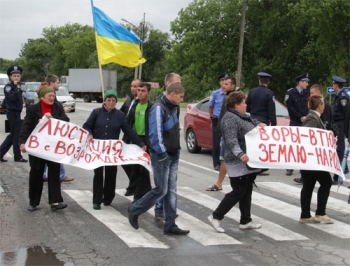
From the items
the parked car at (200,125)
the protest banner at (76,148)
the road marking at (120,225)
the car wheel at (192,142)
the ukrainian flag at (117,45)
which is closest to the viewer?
the road marking at (120,225)

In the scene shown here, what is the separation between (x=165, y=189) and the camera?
21.8 feet

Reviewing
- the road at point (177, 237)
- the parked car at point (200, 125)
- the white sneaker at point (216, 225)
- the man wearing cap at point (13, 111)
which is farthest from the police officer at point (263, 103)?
the man wearing cap at point (13, 111)

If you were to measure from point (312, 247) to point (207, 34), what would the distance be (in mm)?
40649

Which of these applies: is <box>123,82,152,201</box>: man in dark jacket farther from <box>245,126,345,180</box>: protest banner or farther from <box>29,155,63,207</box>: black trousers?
<box>245,126,345,180</box>: protest banner

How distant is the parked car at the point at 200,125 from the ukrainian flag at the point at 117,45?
3.82 meters

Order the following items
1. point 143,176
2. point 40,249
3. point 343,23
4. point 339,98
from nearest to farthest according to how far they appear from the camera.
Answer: point 40,249 < point 143,176 < point 339,98 < point 343,23

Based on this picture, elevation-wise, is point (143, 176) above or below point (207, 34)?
below

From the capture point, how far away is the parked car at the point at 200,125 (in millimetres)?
13742

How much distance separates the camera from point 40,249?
598cm

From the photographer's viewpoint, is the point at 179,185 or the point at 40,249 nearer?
the point at 40,249

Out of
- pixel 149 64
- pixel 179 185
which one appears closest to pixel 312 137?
pixel 179 185

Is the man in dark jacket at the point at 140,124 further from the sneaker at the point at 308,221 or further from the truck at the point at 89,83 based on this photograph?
the truck at the point at 89,83

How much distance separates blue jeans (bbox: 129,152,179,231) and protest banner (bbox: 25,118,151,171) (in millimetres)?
935

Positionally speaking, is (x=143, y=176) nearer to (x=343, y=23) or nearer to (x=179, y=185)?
(x=179, y=185)
